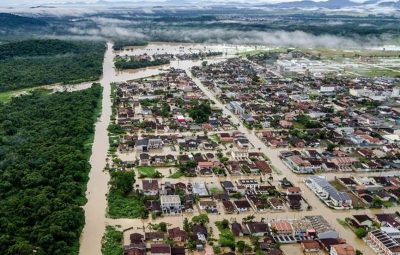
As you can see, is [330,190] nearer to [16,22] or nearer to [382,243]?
[382,243]

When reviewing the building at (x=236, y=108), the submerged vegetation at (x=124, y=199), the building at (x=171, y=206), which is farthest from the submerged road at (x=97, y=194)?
the building at (x=236, y=108)

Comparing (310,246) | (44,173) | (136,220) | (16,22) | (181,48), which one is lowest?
(181,48)

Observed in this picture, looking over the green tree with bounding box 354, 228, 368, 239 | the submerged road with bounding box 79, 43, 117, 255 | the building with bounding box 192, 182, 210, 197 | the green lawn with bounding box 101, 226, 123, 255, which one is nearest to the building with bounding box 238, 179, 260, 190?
the building with bounding box 192, 182, 210, 197

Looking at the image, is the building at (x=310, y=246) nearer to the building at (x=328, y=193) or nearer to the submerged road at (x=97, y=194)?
the building at (x=328, y=193)

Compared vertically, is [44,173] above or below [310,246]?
above

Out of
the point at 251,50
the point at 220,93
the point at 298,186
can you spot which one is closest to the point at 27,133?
the point at 298,186

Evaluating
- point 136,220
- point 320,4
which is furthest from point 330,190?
point 320,4

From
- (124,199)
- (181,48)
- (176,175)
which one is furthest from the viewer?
(181,48)

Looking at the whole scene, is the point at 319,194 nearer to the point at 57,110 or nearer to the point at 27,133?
the point at 27,133
